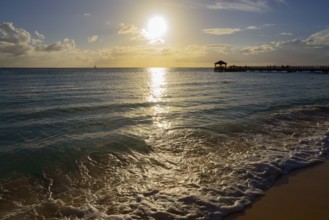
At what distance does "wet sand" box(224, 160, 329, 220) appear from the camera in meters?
5.61

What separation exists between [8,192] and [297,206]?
6.63m

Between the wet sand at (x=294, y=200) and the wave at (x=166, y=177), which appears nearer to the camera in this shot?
the wet sand at (x=294, y=200)

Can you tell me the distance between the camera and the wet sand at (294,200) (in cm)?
561

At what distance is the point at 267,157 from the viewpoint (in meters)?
9.14

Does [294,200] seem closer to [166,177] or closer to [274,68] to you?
[166,177]

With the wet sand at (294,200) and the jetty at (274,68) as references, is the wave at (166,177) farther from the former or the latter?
the jetty at (274,68)

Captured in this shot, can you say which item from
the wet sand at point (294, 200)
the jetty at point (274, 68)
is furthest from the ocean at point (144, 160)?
the jetty at point (274, 68)

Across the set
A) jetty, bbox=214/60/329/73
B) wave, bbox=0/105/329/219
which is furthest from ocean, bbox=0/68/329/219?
jetty, bbox=214/60/329/73

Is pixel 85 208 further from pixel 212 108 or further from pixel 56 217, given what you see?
A: pixel 212 108

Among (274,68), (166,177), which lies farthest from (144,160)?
(274,68)

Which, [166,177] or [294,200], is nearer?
[294,200]

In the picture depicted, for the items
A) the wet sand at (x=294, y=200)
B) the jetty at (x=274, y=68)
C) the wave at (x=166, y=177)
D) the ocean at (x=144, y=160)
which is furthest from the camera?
the jetty at (x=274, y=68)

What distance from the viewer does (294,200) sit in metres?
6.20

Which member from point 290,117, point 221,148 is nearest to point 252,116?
point 290,117
